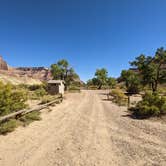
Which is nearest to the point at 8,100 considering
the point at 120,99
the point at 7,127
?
the point at 7,127

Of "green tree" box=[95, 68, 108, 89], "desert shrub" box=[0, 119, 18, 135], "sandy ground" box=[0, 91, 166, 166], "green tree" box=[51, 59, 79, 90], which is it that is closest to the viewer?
"sandy ground" box=[0, 91, 166, 166]

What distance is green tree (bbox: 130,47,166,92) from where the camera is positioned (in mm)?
27469

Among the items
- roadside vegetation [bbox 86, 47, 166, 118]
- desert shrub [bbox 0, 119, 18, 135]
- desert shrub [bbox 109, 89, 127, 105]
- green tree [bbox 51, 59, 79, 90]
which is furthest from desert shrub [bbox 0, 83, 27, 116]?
green tree [bbox 51, 59, 79, 90]

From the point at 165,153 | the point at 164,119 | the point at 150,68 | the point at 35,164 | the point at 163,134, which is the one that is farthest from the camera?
the point at 150,68

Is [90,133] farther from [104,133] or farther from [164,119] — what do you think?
[164,119]

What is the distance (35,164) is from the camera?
150 inches

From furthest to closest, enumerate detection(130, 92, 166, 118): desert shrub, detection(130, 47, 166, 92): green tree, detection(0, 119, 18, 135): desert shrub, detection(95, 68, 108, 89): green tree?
detection(95, 68, 108, 89): green tree, detection(130, 47, 166, 92): green tree, detection(130, 92, 166, 118): desert shrub, detection(0, 119, 18, 135): desert shrub

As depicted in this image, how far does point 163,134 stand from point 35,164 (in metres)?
5.65

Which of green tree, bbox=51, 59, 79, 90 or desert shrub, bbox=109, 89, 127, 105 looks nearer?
desert shrub, bbox=109, 89, 127, 105

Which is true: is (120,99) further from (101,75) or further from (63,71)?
(101,75)

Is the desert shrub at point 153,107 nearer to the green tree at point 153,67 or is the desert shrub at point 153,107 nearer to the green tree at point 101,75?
the green tree at point 153,67

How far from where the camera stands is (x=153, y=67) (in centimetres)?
2755

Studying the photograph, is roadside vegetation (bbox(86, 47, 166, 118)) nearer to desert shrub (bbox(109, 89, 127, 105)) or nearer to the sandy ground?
desert shrub (bbox(109, 89, 127, 105))

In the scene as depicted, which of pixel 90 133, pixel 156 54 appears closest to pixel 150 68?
pixel 156 54
